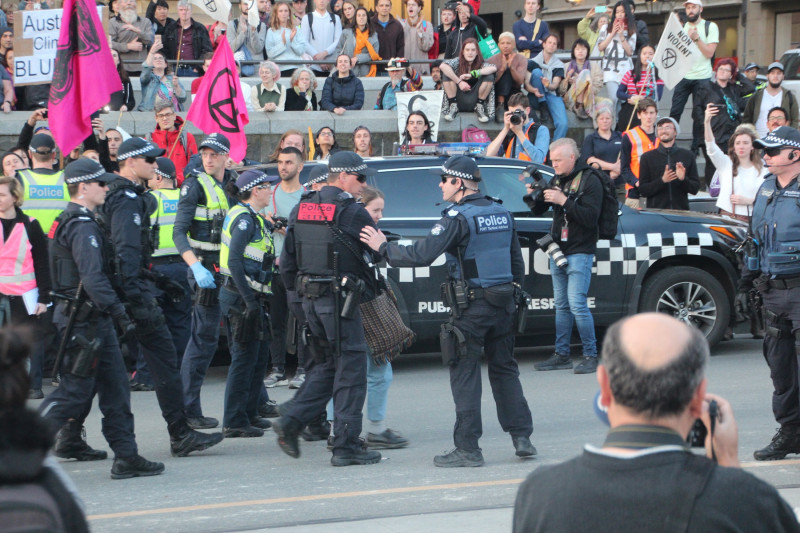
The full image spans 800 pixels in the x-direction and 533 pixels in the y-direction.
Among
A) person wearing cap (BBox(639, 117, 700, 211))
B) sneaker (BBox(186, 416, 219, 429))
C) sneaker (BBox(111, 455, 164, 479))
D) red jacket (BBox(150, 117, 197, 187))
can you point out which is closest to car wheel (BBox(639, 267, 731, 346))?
person wearing cap (BBox(639, 117, 700, 211))

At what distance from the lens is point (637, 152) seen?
12117 mm

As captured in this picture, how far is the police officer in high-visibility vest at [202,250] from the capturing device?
23.7 ft

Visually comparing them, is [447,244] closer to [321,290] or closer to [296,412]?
[321,290]

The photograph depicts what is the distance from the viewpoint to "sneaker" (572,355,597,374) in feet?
29.9

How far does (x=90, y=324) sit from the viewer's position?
6008mm

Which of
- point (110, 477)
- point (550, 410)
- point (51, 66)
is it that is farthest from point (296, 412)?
point (51, 66)

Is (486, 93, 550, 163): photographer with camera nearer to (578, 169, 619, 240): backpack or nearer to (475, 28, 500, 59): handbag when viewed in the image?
(578, 169, 619, 240): backpack

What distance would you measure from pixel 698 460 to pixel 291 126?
1224cm

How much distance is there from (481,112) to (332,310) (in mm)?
8331

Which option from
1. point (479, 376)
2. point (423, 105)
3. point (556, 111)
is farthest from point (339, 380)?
point (556, 111)

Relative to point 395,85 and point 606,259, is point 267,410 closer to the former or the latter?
point 606,259

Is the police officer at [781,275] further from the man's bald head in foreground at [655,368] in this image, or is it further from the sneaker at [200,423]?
the man's bald head in foreground at [655,368]

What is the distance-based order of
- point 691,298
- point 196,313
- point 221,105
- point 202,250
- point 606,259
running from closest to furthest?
point 196,313 → point 202,250 → point 606,259 → point 691,298 → point 221,105

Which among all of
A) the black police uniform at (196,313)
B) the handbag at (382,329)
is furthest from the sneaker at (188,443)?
the handbag at (382,329)
